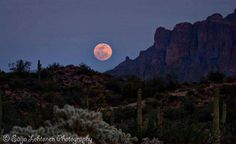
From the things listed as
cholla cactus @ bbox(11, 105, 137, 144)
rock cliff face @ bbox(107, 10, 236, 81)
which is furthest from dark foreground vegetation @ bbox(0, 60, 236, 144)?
rock cliff face @ bbox(107, 10, 236, 81)

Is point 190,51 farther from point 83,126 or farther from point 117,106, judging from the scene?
point 83,126

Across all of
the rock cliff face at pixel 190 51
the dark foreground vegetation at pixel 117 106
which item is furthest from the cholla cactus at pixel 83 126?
the rock cliff face at pixel 190 51

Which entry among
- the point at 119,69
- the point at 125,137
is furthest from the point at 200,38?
the point at 125,137

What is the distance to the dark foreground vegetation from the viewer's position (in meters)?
12.8

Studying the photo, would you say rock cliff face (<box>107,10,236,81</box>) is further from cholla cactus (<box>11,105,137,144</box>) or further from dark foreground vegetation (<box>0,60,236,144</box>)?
cholla cactus (<box>11,105,137,144</box>)

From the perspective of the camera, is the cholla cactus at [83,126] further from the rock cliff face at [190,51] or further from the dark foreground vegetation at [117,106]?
the rock cliff face at [190,51]

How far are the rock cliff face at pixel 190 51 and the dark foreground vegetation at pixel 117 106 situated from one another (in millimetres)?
68052

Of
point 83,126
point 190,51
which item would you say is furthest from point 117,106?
point 190,51

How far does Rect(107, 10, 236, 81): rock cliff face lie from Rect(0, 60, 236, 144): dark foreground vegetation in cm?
6805

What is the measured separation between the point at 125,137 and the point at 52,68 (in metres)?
41.9

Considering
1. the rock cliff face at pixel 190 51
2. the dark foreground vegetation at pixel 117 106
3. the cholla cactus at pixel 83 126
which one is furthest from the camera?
the rock cliff face at pixel 190 51

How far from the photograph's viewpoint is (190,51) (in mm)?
136750

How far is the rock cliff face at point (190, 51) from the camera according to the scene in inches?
4911

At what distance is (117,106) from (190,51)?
103 metres
